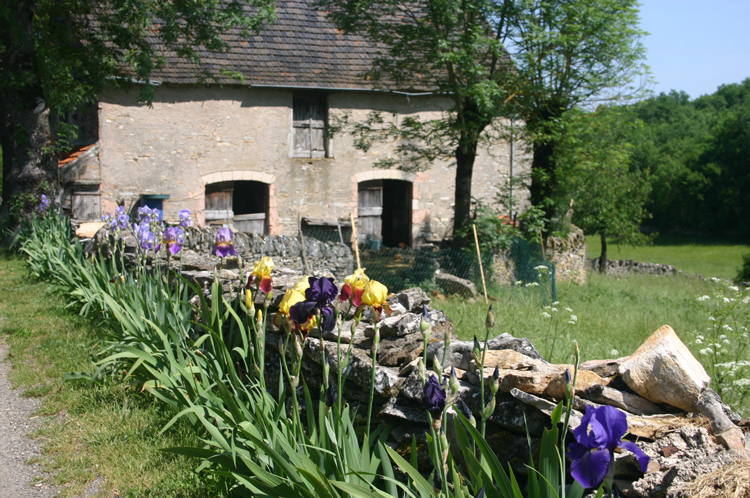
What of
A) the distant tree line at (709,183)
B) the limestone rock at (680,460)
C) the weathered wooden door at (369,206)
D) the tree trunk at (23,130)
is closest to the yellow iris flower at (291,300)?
the limestone rock at (680,460)

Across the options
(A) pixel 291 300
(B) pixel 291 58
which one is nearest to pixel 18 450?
(A) pixel 291 300

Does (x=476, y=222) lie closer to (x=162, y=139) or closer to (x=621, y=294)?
(x=621, y=294)

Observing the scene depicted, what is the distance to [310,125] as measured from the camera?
49.3 feet

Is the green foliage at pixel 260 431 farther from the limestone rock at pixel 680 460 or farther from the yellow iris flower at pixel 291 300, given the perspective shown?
the limestone rock at pixel 680 460

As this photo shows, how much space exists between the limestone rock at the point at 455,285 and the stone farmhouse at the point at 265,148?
14.5 ft

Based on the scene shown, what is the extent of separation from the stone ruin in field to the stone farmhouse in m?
10.3

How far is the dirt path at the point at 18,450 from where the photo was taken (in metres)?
3.07

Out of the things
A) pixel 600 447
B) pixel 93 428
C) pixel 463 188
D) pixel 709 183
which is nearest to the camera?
pixel 600 447

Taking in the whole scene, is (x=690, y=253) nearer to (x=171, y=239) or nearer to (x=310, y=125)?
(x=310, y=125)

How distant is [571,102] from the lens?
11953mm

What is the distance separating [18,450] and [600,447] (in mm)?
3474

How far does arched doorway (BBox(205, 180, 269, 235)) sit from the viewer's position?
14.5 meters

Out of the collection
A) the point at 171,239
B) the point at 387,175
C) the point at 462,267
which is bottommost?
the point at 462,267

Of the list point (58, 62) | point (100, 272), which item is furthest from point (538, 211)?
point (58, 62)
